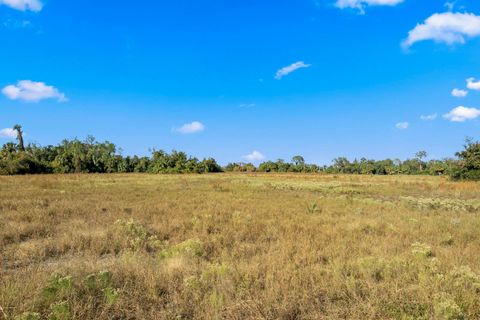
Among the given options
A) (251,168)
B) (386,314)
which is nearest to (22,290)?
(386,314)

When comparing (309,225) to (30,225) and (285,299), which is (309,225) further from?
(30,225)

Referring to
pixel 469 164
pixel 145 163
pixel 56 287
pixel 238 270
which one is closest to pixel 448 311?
pixel 238 270

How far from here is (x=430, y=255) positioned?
8.00 meters

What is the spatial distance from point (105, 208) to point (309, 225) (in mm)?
9246

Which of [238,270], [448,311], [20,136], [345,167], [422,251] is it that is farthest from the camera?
[345,167]

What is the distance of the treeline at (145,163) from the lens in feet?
147

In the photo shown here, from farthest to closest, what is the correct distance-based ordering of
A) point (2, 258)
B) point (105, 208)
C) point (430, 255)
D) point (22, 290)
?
1. point (105, 208)
2. point (430, 255)
3. point (2, 258)
4. point (22, 290)

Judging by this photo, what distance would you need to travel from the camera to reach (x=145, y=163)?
273 ft

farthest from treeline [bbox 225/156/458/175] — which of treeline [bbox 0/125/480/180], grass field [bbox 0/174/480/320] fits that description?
grass field [bbox 0/174/480/320]

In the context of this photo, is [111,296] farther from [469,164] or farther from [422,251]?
[469,164]

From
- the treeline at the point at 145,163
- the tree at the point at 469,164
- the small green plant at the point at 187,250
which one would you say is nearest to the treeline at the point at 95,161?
the treeline at the point at 145,163

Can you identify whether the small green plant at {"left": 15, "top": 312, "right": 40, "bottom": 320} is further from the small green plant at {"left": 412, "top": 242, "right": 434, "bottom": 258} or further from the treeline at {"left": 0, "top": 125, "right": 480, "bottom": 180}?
the treeline at {"left": 0, "top": 125, "right": 480, "bottom": 180}

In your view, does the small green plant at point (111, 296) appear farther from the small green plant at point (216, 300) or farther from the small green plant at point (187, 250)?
the small green plant at point (187, 250)

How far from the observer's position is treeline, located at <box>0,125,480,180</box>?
44.7 meters
